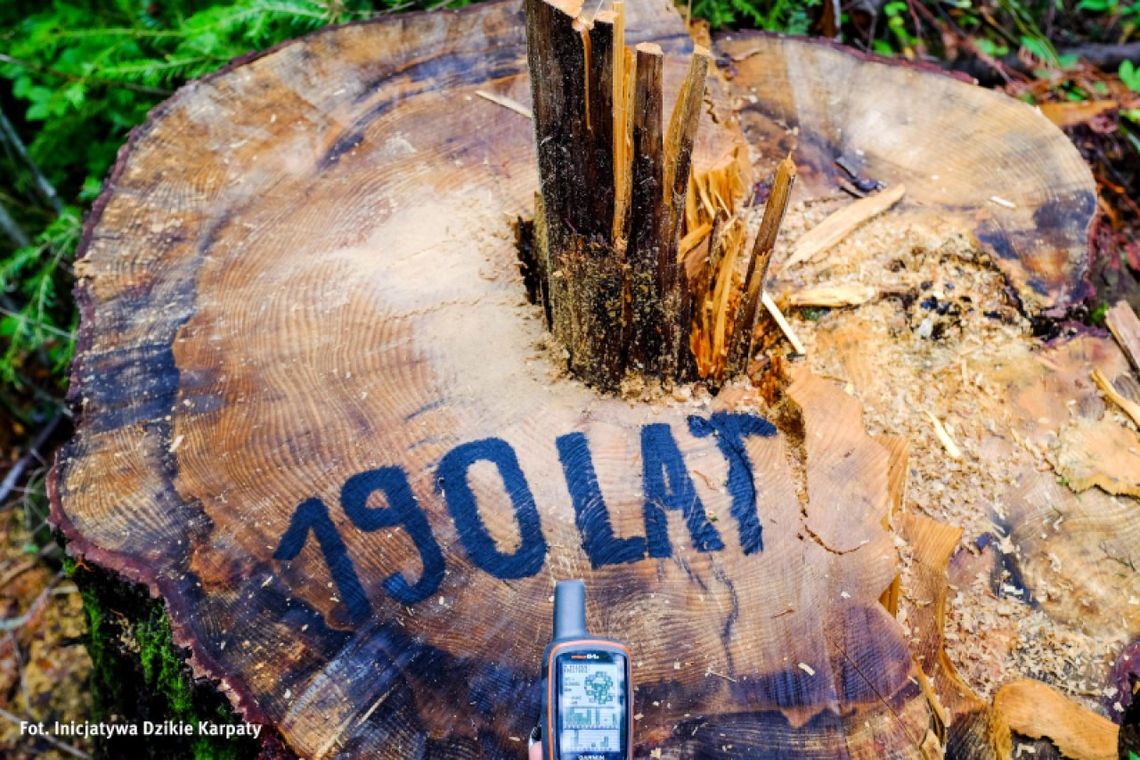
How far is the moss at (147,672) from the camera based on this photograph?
167 cm

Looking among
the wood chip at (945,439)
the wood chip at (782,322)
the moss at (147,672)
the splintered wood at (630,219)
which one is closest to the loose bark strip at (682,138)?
the splintered wood at (630,219)

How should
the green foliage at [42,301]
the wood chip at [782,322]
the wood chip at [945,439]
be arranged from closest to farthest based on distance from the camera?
the wood chip at [945,439] < the wood chip at [782,322] < the green foliage at [42,301]

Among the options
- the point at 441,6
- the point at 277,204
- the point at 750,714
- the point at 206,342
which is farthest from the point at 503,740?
the point at 441,6

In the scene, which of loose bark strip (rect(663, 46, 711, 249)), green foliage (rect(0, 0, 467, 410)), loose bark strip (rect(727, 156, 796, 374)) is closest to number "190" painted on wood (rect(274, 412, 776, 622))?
loose bark strip (rect(727, 156, 796, 374))

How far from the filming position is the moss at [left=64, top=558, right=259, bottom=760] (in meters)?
1.67

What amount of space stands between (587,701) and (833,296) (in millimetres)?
1226

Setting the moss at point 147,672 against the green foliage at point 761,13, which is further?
the green foliage at point 761,13

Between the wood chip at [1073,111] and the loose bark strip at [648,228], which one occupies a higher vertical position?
the loose bark strip at [648,228]

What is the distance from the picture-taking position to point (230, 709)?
1.57 m

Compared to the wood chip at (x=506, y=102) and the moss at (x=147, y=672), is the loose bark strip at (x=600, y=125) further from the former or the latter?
the moss at (x=147, y=672)

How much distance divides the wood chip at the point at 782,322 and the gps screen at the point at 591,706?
0.94m

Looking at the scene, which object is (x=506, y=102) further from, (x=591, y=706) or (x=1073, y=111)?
(x=1073, y=111)

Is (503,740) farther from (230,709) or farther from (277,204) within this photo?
(277,204)

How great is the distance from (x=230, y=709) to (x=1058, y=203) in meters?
2.37
